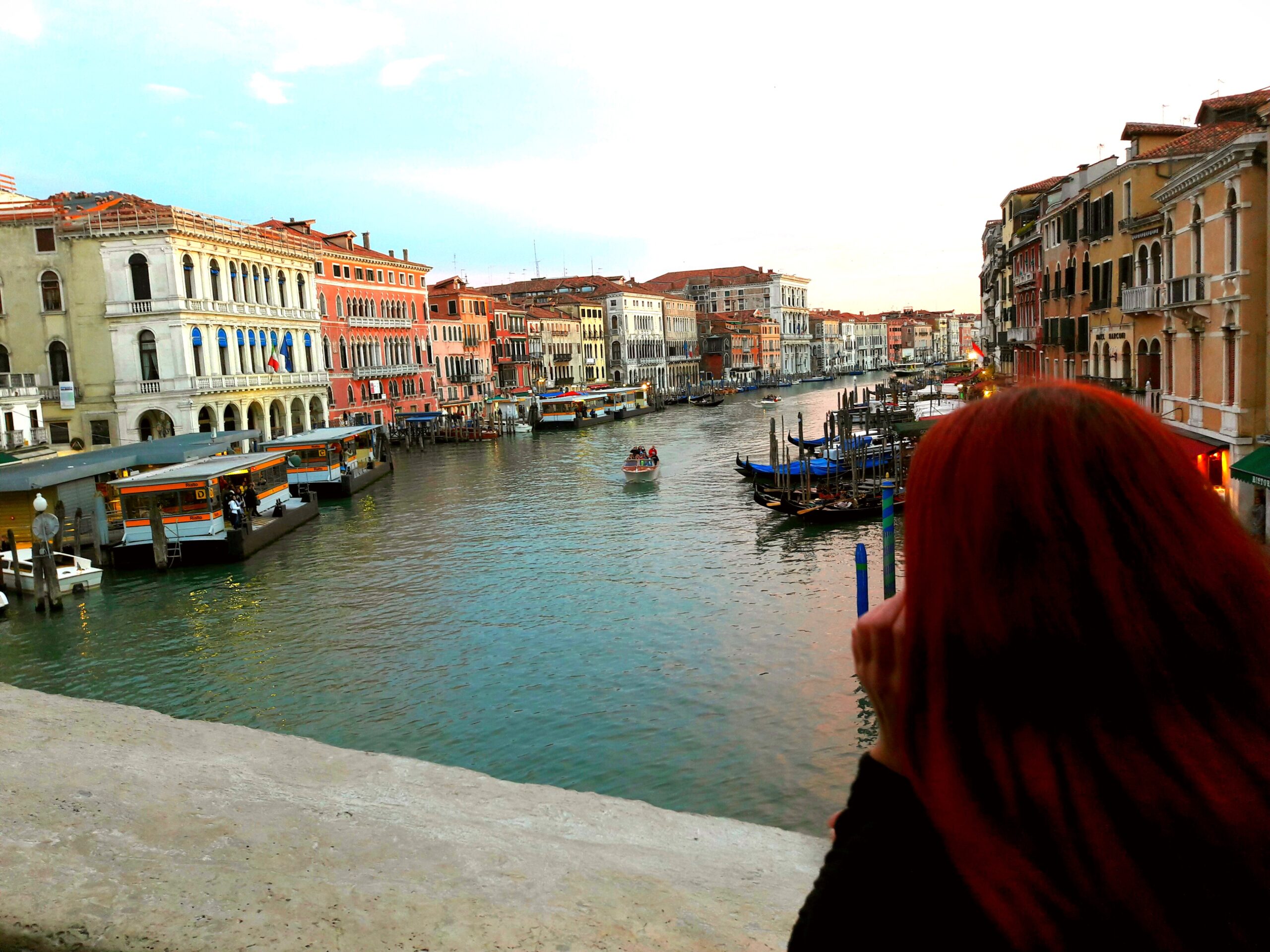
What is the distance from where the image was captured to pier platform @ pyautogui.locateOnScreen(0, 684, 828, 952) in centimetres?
412

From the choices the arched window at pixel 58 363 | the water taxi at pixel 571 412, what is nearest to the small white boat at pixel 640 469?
the arched window at pixel 58 363

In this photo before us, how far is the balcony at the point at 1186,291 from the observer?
1334 centimetres

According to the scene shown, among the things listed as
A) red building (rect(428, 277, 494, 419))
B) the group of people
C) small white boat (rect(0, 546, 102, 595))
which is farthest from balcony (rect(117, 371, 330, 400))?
red building (rect(428, 277, 494, 419))

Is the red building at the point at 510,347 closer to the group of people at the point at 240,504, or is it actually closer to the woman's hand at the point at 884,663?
the group of people at the point at 240,504

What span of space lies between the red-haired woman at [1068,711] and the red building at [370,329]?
40334mm

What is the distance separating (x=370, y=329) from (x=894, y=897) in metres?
46.0

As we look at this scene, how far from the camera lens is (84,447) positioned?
28.3m

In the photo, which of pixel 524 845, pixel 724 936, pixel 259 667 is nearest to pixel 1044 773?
pixel 724 936

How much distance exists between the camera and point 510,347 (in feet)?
199

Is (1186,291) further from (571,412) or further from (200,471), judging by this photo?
(571,412)

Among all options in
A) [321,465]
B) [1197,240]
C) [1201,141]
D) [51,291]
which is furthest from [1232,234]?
[51,291]

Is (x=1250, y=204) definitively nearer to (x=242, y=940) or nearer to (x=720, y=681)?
(x=720, y=681)

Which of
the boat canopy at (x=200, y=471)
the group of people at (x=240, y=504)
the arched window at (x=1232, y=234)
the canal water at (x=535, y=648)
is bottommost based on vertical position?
the canal water at (x=535, y=648)

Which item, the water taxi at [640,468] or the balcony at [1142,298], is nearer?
the balcony at [1142,298]
